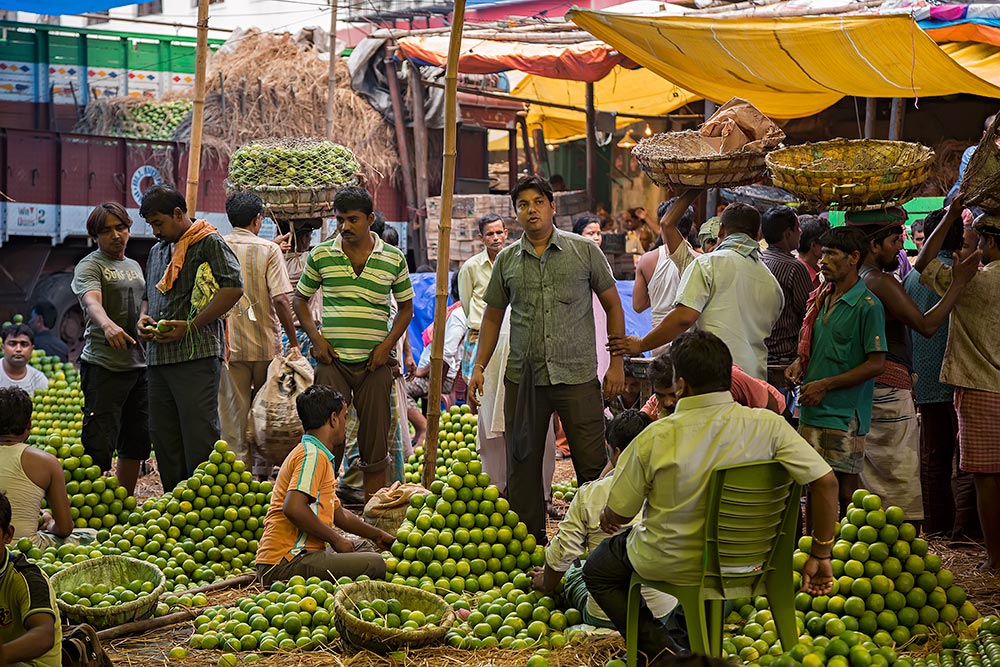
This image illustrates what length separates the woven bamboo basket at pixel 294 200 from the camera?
765 cm

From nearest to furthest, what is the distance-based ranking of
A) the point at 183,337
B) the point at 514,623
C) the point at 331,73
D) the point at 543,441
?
the point at 514,623 < the point at 543,441 < the point at 183,337 < the point at 331,73

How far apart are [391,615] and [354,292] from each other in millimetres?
2365

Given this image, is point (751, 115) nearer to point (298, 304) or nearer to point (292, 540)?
point (298, 304)

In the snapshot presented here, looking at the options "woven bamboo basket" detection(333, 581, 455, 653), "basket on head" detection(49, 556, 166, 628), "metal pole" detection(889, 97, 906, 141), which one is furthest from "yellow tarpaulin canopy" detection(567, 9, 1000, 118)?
"basket on head" detection(49, 556, 166, 628)

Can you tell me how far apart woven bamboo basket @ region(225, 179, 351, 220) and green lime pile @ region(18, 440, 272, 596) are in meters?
2.31

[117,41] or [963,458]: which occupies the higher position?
[117,41]

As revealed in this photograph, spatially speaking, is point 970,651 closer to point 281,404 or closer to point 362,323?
point 362,323

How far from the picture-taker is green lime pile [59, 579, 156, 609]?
4.55m

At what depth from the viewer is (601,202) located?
17.9 meters

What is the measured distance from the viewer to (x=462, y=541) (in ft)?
16.5

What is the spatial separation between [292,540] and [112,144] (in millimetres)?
9589

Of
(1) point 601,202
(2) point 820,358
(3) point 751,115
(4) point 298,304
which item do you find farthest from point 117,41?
(2) point 820,358

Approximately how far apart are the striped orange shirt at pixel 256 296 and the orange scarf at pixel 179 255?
3.10ft

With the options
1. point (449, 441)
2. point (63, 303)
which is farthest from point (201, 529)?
point (63, 303)
